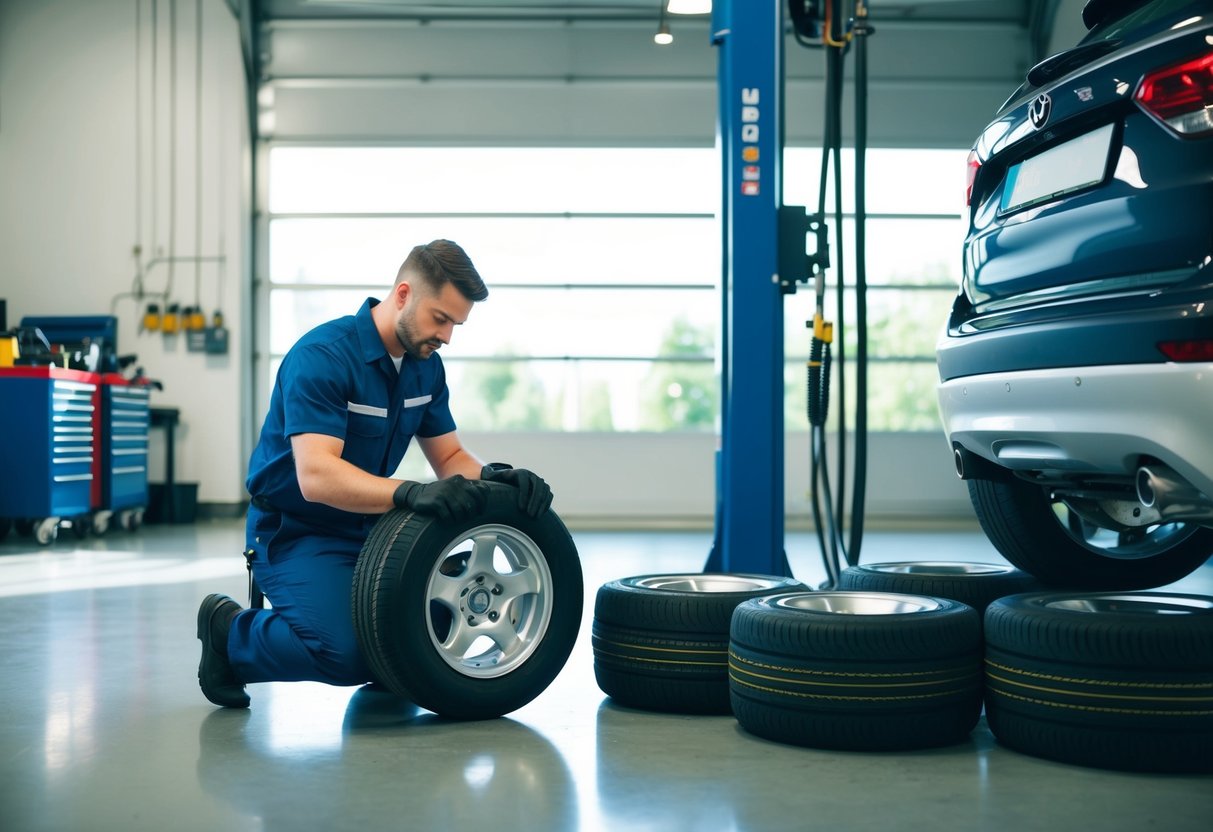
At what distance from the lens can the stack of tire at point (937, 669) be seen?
211cm

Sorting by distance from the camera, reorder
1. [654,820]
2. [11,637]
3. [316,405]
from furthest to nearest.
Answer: [11,637] → [316,405] → [654,820]

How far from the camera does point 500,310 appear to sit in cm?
991

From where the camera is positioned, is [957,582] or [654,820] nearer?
[654,820]

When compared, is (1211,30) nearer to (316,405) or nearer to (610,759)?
(610,759)

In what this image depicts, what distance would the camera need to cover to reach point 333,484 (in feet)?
8.47

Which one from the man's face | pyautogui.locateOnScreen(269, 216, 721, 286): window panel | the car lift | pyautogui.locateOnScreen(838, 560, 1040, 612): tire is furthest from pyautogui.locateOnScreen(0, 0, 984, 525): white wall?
the man's face

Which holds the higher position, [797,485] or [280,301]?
[280,301]

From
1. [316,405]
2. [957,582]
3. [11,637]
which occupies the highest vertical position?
[316,405]

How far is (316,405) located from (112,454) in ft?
19.6

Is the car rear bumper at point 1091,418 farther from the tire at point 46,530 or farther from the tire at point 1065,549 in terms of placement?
the tire at point 46,530

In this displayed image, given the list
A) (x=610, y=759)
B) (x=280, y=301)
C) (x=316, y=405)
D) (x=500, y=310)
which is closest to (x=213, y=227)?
(x=280, y=301)

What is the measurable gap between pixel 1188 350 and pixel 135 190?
372 inches

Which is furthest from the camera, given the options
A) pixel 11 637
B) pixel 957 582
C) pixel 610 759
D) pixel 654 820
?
pixel 11 637

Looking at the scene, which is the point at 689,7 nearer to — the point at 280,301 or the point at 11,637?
the point at 280,301
